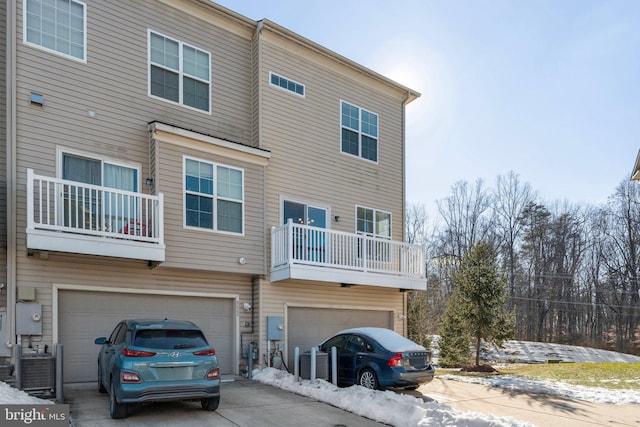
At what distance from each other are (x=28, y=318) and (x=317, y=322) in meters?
7.16

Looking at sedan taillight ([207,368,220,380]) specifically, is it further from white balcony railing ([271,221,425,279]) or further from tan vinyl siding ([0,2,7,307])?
white balcony railing ([271,221,425,279])

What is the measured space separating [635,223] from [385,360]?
37.2m

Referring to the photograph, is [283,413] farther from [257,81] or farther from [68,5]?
[68,5]

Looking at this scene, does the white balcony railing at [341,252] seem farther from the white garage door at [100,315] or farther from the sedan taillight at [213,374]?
the sedan taillight at [213,374]

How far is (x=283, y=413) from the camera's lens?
8.13m

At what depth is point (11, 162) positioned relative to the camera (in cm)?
930

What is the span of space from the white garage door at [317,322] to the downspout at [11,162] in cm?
639

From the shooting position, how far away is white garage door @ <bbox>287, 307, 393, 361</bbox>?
13.1m

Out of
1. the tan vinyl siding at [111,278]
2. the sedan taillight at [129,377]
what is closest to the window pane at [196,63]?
the tan vinyl siding at [111,278]

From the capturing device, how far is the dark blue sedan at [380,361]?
9.66 metres

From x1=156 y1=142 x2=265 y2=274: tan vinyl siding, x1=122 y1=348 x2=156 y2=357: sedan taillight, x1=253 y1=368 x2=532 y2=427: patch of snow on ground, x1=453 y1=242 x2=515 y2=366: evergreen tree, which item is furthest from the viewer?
x1=453 y1=242 x2=515 y2=366: evergreen tree

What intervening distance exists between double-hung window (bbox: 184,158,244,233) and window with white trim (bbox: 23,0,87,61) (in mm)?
3325

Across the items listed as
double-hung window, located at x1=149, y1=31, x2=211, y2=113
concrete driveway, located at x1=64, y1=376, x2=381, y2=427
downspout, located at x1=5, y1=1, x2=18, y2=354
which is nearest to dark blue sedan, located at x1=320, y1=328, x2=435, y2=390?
concrete driveway, located at x1=64, y1=376, x2=381, y2=427

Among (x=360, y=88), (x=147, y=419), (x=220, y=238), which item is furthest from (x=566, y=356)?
(x=147, y=419)
